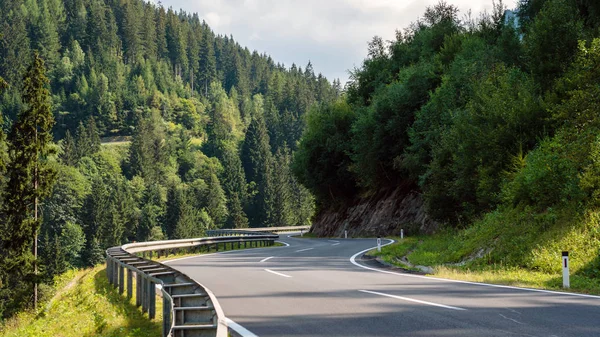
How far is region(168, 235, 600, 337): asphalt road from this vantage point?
6941mm

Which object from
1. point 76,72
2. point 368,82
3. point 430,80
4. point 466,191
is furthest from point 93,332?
point 76,72

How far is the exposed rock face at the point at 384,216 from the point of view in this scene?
37.5 m

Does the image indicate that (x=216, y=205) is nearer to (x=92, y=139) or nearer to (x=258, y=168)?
(x=258, y=168)

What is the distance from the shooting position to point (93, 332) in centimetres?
1013

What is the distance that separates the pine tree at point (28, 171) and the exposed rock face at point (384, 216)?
74.8 ft

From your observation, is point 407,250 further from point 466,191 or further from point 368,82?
point 368,82

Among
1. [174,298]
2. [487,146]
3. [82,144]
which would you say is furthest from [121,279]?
[82,144]

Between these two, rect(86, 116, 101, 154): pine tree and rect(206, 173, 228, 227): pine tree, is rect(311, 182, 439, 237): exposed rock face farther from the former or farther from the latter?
rect(86, 116, 101, 154): pine tree

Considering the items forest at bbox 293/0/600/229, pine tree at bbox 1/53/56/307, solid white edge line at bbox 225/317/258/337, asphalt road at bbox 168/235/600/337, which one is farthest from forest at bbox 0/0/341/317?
solid white edge line at bbox 225/317/258/337

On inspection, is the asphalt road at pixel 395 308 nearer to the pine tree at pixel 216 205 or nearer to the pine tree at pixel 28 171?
the pine tree at pixel 28 171

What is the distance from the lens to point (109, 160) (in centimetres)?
13762

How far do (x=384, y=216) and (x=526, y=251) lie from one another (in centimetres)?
2720

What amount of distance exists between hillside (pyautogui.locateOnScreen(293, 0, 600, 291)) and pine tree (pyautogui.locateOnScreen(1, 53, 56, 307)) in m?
22.2

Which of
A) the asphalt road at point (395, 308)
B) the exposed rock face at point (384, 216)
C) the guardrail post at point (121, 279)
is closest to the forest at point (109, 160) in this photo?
the exposed rock face at point (384, 216)
